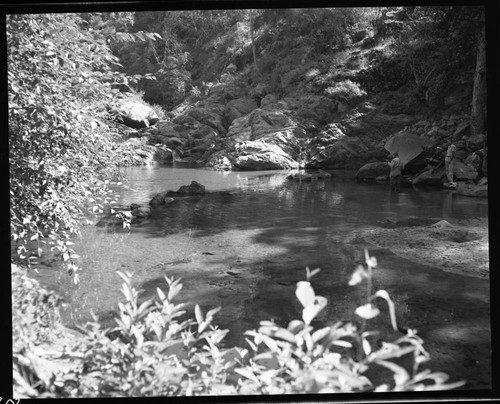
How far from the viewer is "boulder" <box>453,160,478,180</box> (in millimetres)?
3496

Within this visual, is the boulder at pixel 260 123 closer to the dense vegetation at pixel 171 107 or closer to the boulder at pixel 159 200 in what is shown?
the dense vegetation at pixel 171 107

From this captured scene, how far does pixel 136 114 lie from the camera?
11.5 feet

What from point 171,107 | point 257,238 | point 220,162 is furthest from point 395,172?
point 171,107

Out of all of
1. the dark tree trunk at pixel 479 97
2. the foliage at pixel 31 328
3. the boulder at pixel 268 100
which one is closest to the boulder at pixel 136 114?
the foliage at pixel 31 328

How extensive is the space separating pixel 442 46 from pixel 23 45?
3362 millimetres

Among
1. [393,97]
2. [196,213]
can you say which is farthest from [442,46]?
[196,213]

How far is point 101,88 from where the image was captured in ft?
7.60

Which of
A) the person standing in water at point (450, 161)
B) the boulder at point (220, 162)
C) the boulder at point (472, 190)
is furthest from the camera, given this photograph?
the boulder at point (220, 162)

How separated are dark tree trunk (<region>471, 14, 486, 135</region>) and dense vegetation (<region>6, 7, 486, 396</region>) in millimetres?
21

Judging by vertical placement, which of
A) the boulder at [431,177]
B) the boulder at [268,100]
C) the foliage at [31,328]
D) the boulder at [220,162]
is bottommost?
the foliage at [31,328]

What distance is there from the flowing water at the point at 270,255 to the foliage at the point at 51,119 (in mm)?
676

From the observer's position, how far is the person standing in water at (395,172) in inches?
187

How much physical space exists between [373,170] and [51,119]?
11.1ft

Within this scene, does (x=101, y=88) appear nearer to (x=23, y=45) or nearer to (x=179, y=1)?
(x=23, y=45)
